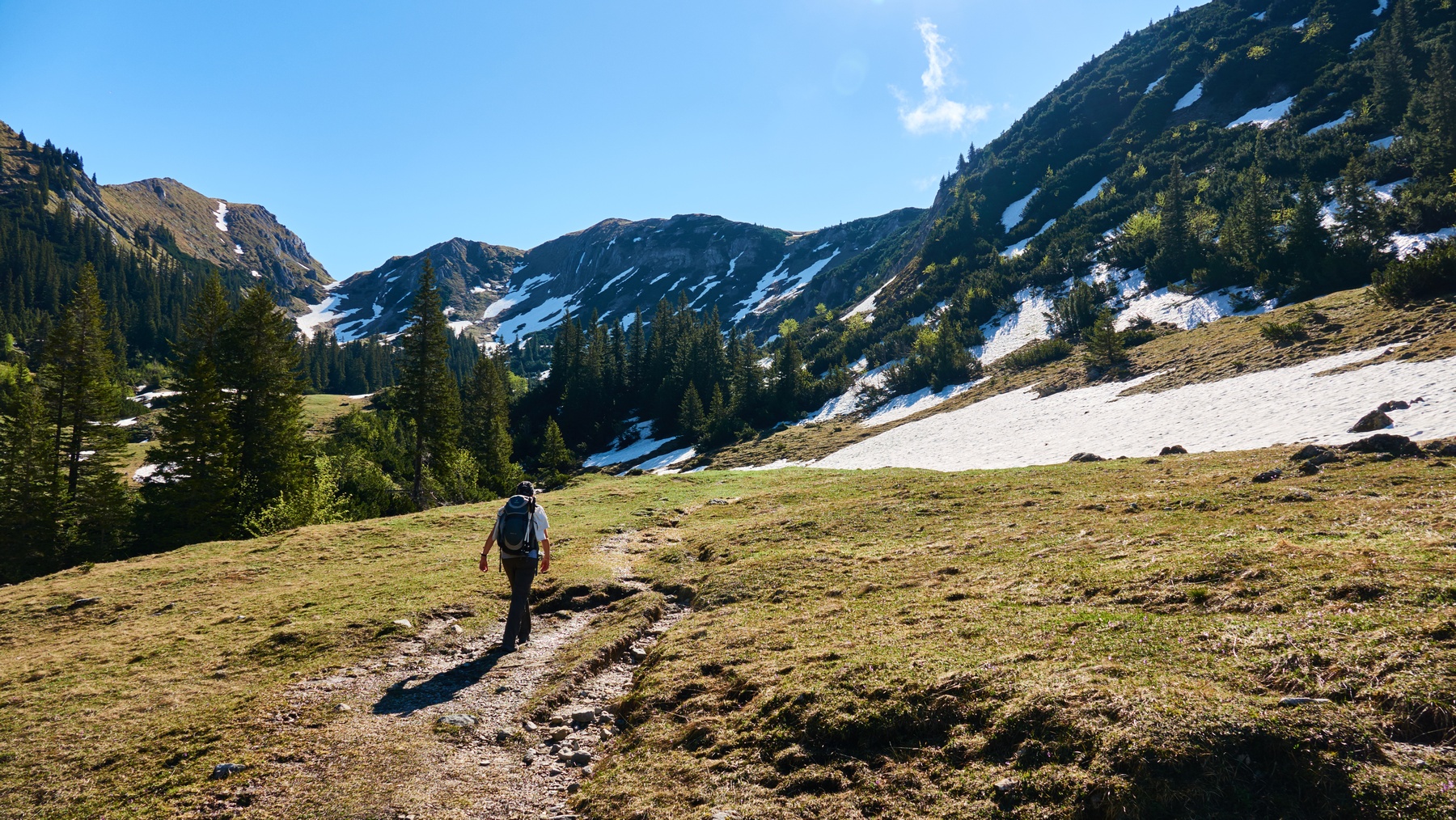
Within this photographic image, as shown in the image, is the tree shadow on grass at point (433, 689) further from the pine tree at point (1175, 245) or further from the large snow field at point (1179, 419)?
the pine tree at point (1175, 245)

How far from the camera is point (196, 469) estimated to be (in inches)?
1173

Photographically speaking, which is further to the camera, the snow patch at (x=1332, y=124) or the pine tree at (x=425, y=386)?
the snow patch at (x=1332, y=124)

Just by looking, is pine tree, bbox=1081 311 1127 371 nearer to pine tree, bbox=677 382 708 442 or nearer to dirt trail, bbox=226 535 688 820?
pine tree, bbox=677 382 708 442

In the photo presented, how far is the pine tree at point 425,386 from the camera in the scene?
3816 cm

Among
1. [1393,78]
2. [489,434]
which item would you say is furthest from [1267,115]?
[489,434]

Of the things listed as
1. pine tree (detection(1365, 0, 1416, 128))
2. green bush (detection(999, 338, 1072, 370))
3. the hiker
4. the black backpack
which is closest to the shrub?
green bush (detection(999, 338, 1072, 370))

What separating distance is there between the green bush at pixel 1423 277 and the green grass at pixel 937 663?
24.8 m

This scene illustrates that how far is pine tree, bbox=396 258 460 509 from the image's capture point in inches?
1502

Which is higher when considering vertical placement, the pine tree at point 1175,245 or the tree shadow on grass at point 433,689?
the pine tree at point 1175,245

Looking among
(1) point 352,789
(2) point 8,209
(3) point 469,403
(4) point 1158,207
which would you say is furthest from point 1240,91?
(2) point 8,209

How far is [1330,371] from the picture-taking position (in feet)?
88.2

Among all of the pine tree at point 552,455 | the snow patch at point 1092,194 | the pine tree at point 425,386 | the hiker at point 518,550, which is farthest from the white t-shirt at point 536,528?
the snow patch at point 1092,194

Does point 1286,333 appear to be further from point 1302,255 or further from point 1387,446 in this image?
point 1387,446

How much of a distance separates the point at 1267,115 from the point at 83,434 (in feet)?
454
